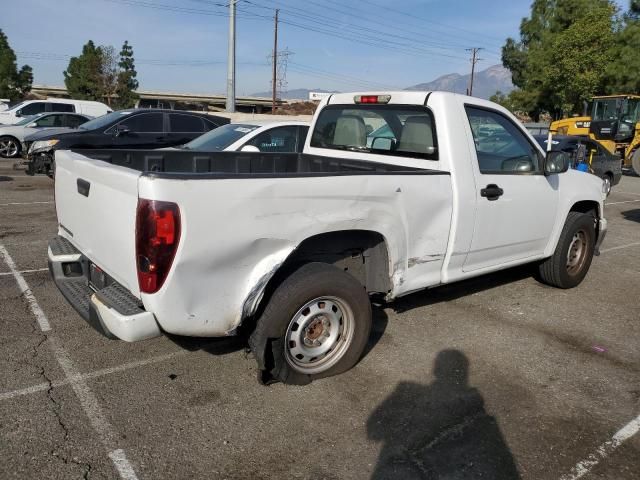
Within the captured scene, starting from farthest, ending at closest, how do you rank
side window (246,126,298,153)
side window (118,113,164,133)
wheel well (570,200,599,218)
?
side window (118,113,164,133) < side window (246,126,298,153) < wheel well (570,200,599,218)

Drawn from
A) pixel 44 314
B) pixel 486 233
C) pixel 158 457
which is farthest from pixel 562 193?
pixel 44 314

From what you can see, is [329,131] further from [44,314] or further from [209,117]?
[209,117]

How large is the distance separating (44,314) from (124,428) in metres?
1.99

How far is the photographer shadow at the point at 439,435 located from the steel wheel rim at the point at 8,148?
1687 centimetres

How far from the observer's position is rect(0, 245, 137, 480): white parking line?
2688 millimetres

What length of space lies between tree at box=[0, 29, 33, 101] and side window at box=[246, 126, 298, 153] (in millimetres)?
49013

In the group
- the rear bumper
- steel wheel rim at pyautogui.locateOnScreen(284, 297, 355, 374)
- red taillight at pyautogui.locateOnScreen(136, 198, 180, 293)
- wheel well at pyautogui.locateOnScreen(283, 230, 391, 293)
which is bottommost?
steel wheel rim at pyautogui.locateOnScreen(284, 297, 355, 374)

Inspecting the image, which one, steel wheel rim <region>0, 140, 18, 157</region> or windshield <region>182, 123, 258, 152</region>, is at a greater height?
windshield <region>182, 123, 258, 152</region>

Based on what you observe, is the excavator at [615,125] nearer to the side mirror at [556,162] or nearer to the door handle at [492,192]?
the side mirror at [556,162]

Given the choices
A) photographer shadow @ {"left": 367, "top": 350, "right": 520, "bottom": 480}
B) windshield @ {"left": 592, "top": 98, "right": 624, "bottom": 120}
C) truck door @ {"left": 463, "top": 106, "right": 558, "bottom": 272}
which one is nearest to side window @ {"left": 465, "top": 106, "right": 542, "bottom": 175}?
truck door @ {"left": 463, "top": 106, "right": 558, "bottom": 272}

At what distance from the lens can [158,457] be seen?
2.74 metres

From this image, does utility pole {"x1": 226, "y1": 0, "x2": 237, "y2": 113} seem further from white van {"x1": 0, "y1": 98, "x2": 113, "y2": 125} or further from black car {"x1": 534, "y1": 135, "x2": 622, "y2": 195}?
black car {"x1": 534, "y1": 135, "x2": 622, "y2": 195}

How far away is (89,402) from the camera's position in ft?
10.5

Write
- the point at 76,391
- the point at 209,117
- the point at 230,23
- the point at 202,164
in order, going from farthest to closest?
1. the point at 230,23
2. the point at 209,117
3. the point at 202,164
4. the point at 76,391
